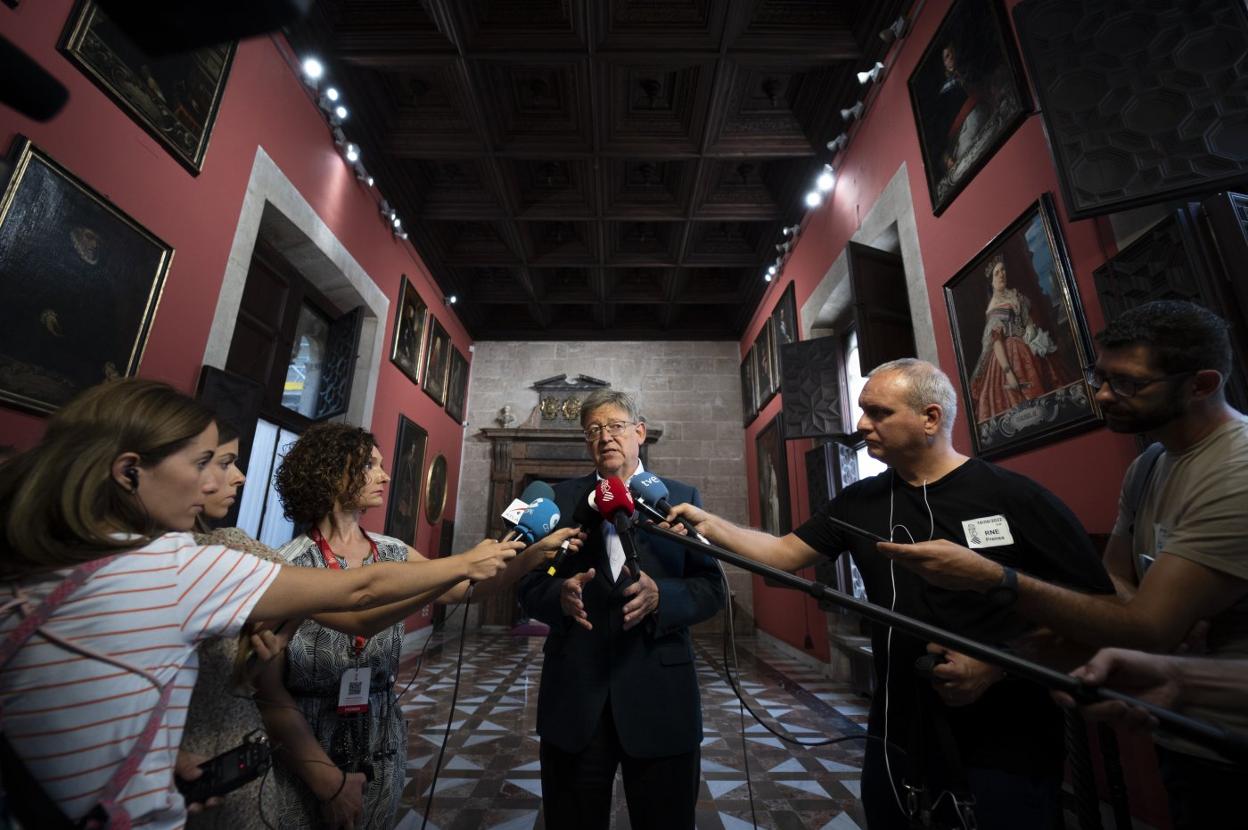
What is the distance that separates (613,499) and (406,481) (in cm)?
675

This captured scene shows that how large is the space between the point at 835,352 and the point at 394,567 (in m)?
5.43

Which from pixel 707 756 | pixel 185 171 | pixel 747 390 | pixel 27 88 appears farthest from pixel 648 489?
pixel 747 390

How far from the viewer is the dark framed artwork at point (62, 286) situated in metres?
2.34

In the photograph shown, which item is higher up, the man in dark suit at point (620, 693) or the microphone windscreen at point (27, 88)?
the microphone windscreen at point (27, 88)

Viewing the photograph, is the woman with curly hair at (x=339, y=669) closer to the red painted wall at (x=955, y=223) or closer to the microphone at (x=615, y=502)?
the microphone at (x=615, y=502)

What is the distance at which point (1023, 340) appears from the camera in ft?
9.43

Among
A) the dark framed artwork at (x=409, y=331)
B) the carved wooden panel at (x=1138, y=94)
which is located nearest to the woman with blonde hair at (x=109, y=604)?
the carved wooden panel at (x=1138, y=94)

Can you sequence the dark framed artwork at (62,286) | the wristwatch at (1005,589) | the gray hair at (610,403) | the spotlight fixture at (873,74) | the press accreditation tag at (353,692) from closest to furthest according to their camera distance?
the wristwatch at (1005,589) → the press accreditation tag at (353,692) → the gray hair at (610,403) → the dark framed artwork at (62,286) → the spotlight fixture at (873,74)

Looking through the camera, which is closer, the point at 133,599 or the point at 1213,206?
the point at 133,599

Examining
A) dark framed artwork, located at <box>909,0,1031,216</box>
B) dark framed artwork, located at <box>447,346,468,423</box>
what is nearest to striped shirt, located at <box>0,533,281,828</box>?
dark framed artwork, located at <box>909,0,1031,216</box>

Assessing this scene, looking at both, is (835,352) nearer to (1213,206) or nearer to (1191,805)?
(1213,206)

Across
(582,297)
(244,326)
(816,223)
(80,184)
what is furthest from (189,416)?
(582,297)

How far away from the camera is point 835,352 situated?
5.74 meters

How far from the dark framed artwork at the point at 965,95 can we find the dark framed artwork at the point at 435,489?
7526 mm
